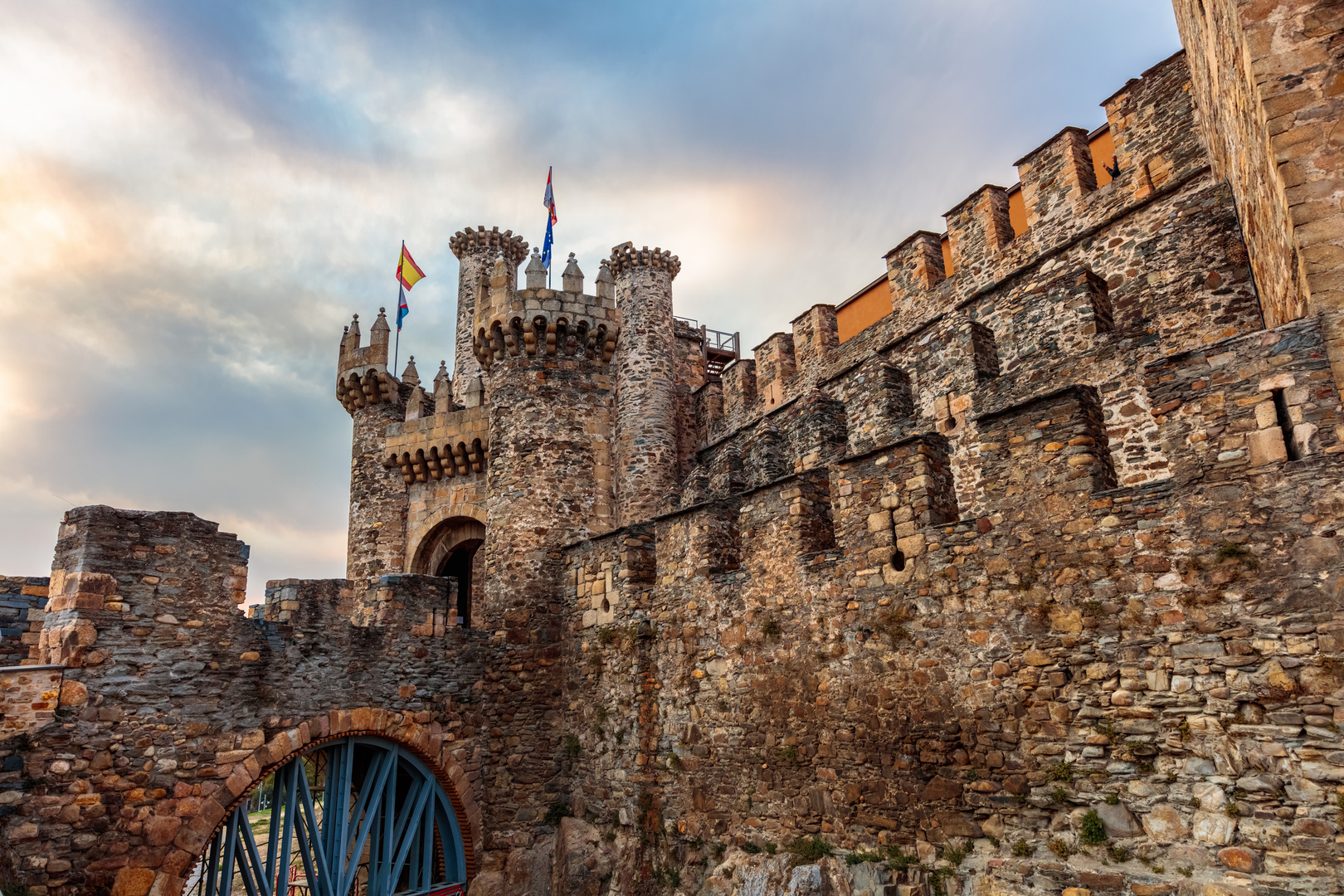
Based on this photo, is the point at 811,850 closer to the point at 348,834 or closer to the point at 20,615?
the point at 348,834

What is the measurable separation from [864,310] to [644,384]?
3793 mm

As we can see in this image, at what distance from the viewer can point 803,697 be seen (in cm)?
761

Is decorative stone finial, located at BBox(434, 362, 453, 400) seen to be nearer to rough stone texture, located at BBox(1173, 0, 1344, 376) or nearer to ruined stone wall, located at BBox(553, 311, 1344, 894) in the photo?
ruined stone wall, located at BBox(553, 311, 1344, 894)

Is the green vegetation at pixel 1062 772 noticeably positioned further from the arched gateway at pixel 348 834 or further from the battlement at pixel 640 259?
the battlement at pixel 640 259

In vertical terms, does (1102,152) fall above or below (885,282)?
above

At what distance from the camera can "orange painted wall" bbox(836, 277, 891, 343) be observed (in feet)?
43.0

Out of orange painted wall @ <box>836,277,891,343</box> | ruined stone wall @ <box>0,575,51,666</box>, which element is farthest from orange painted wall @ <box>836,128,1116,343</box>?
ruined stone wall @ <box>0,575,51,666</box>

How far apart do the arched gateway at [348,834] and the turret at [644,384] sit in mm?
4618

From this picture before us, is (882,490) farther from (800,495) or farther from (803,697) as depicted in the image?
(803,697)

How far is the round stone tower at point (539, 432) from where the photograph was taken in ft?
37.2

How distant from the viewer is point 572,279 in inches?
517

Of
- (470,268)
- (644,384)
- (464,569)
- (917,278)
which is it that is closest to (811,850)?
(917,278)

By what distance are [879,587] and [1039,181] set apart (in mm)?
6363

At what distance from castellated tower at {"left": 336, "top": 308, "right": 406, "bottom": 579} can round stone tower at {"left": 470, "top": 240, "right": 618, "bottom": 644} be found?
14.5 feet
